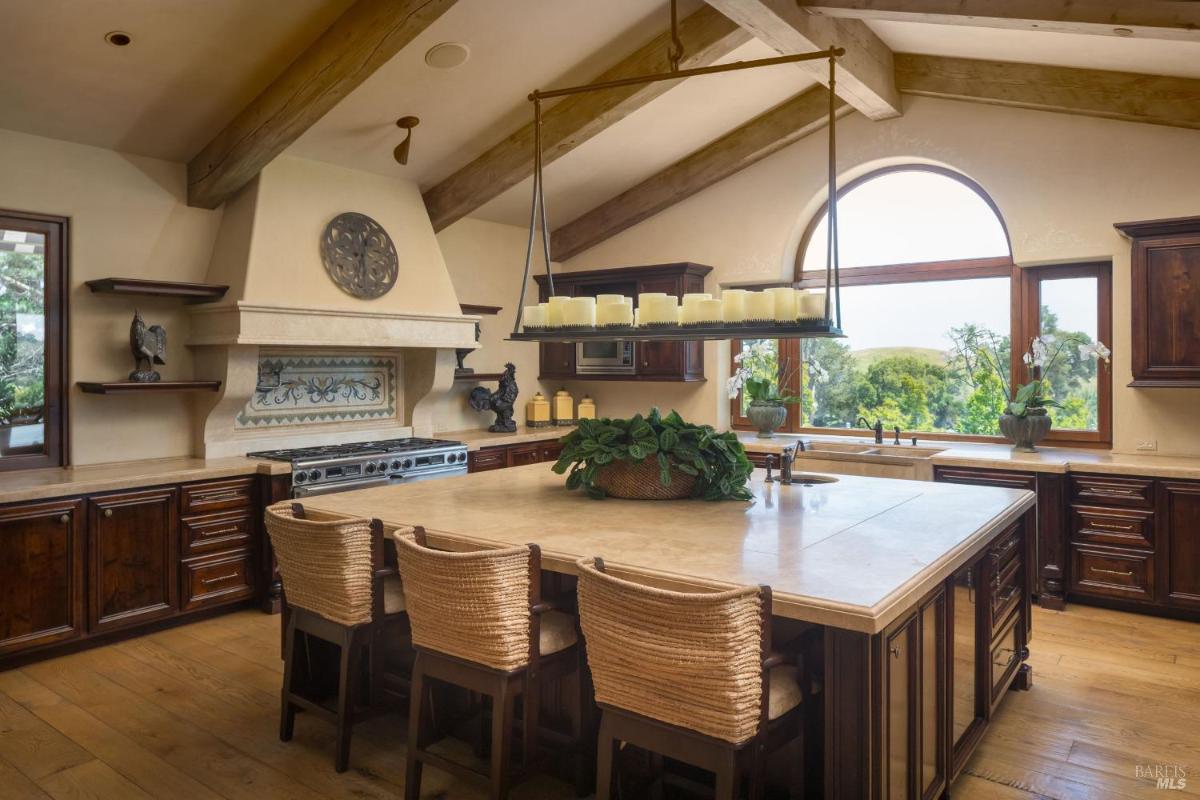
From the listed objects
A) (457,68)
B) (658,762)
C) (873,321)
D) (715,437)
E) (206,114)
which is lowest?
(658,762)

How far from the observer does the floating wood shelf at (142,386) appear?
163 inches

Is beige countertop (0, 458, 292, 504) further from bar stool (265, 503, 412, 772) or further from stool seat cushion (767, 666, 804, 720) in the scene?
stool seat cushion (767, 666, 804, 720)

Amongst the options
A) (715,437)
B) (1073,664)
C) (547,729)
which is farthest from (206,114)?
(1073,664)

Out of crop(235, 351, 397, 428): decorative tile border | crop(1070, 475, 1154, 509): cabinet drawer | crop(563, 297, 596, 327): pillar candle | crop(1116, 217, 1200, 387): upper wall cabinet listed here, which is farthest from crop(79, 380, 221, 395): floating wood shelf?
crop(1116, 217, 1200, 387): upper wall cabinet

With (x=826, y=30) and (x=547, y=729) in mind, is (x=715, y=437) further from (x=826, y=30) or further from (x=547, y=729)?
(x=826, y=30)

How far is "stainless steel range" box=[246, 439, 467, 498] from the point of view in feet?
14.7

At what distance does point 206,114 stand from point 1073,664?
16.7 feet

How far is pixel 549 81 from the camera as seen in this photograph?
4844mm

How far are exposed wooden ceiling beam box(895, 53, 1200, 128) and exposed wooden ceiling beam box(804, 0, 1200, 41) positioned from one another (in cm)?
118

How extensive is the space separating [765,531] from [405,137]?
11.8 feet

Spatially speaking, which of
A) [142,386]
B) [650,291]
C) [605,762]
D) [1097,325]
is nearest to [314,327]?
[142,386]

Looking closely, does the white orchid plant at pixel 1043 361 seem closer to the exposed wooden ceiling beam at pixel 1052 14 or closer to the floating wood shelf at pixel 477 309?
the exposed wooden ceiling beam at pixel 1052 14

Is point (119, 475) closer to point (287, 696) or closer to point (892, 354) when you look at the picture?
point (287, 696)

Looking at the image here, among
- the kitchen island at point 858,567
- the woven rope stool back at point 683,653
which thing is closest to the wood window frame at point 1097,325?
the kitchen island at point 858,567
